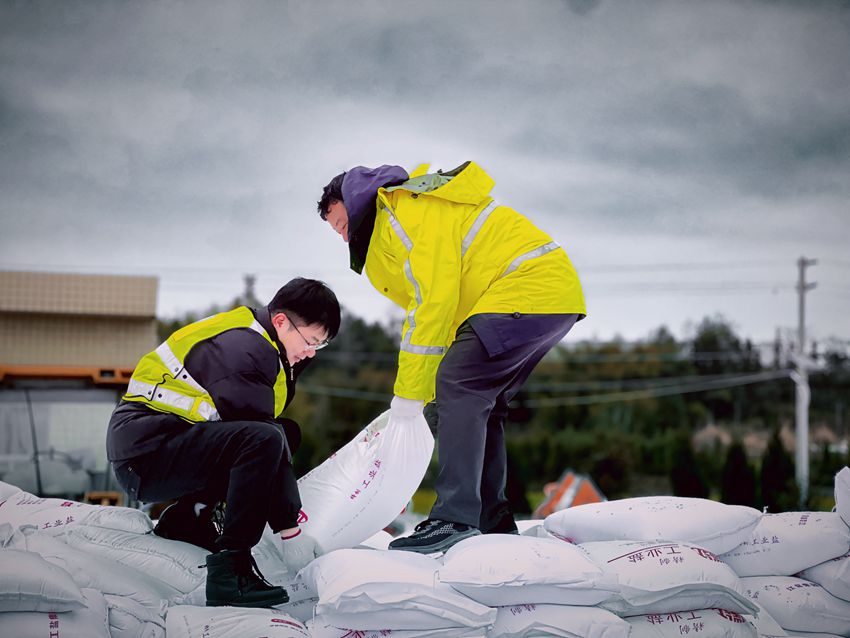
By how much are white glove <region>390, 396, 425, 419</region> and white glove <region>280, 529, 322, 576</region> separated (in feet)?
1.22

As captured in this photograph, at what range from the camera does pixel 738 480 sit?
11422 millimetres

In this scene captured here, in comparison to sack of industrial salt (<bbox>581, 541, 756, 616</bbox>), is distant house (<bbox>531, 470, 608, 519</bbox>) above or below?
below

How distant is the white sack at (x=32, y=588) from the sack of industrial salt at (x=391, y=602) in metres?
0.53

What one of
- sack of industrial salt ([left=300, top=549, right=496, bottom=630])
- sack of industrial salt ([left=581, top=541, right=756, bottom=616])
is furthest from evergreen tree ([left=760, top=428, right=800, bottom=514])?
sack of industrial salt ([left=300, top=549, right=496, bottom=630])

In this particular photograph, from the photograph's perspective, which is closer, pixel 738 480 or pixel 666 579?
pixel 666 579

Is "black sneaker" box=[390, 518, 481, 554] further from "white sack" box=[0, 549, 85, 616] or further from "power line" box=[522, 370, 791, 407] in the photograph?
"power line" box=[522, 370, 791, 407]

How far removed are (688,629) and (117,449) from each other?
1.43m

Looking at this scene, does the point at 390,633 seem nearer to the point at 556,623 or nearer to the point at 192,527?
the point at 556,623

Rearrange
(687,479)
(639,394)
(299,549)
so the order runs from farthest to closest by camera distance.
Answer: (639,394)
(687,479)
(299,549)

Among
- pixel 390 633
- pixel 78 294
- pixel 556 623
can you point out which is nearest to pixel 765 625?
pixel 556 623

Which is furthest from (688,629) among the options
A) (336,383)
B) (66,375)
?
(336,383)

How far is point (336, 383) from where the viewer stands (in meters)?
20.5

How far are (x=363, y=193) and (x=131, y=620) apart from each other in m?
1.19

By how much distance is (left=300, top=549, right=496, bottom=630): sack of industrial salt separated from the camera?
1965mm
